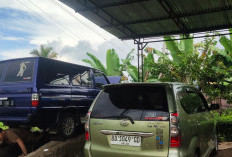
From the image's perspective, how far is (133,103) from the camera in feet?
12.1

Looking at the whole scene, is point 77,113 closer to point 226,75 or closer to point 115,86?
point 115,86

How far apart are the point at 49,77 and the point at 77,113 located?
1.54 metres

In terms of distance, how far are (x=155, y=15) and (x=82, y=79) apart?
11.3 feet

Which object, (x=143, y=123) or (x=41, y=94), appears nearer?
(x=143, y=123)

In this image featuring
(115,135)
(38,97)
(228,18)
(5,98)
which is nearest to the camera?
(115,135)

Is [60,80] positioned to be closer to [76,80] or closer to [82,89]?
[76,80]

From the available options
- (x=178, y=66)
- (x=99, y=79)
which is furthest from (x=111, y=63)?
(x=99, y=79)

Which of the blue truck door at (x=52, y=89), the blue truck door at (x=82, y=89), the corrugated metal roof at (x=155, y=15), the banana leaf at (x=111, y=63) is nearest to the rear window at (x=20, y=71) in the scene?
the blue truck door at (x=52, y=89)

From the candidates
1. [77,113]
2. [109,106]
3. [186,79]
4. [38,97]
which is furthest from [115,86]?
[186,79]

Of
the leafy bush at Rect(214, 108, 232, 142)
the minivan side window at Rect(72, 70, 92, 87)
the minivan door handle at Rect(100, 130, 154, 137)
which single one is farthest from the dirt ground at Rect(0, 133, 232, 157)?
the minivan door handle at Rect(100, 130, 154, 137)

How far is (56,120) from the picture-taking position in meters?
6.21

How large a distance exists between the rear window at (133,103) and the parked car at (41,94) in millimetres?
2405

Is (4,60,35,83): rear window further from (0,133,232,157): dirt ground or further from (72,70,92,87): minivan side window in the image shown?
(0,133,232,157): dirt ground

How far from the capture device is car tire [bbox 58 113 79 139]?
645 cm
